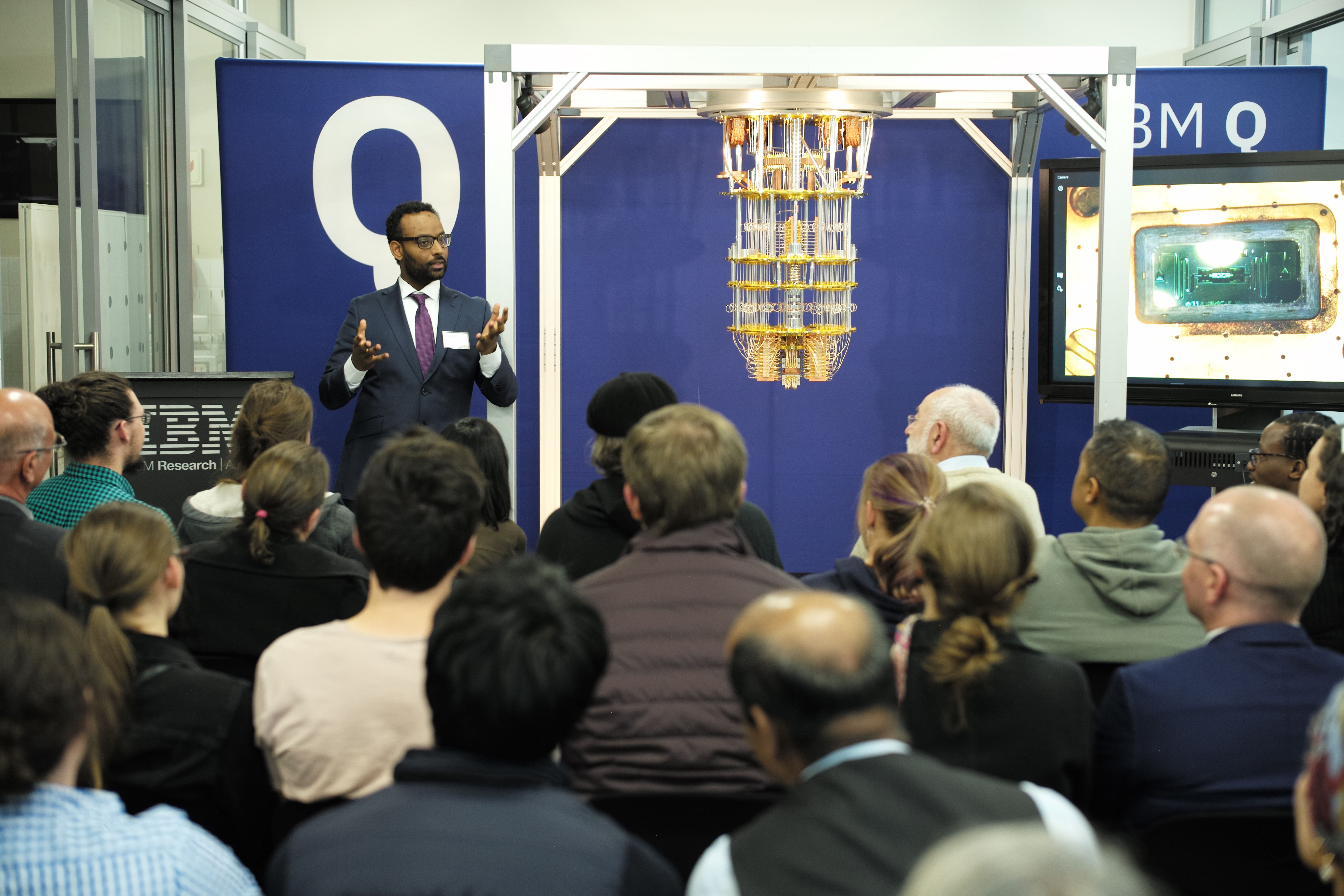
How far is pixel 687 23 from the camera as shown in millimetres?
6367

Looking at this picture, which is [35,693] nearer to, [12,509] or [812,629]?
[812,629]

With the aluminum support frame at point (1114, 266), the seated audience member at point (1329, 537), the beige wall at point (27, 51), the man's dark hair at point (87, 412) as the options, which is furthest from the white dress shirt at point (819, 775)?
the beige wall at point (27, 51)

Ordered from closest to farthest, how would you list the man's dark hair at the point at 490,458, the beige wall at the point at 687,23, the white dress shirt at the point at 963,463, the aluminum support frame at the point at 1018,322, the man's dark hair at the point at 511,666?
the man's dark hair at the point at 511,666 → the man's dark hair at the point at 490,458 → the white dress shirt at the point at 963,463 → the aluminum support frame at the point at 1018,322 → the beige wall at the point at 687,23

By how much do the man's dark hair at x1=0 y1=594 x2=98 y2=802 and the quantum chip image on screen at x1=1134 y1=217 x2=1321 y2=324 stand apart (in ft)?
15.4

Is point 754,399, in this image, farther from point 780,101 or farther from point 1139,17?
point 1139,17

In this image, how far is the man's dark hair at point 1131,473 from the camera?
8.09 feet

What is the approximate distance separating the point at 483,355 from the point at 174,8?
8.79 ft

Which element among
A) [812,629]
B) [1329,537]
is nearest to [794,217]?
[1329,537]

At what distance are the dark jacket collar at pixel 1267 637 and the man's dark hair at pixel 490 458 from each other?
168 cm

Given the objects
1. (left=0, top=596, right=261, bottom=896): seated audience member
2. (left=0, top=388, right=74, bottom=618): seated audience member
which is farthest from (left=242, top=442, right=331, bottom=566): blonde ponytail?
(left=0, top=596, right=261, bottom=896): seated audience member

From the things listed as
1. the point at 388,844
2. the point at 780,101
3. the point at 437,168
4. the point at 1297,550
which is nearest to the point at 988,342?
the point at 780,101

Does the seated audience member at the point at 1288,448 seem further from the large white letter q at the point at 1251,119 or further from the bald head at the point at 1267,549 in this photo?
the large white letter q at the point at 1251,119

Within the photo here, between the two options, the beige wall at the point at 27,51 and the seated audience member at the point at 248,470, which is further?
the beige wall at the point at 27,51

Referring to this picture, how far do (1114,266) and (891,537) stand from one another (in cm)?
210
